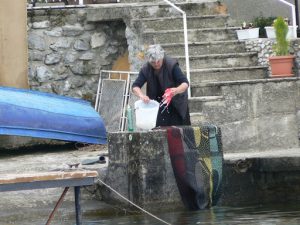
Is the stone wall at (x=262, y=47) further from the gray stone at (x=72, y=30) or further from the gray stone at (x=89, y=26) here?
the gray stone at (x=72, y=30)

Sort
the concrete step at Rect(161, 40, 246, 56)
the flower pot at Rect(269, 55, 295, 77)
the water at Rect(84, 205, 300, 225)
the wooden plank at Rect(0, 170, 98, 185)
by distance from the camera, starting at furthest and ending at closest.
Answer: the concrete step at Rect(161, 40, 246, 56), the flower pot at Rect(269, 55, 295, 77), the water at Rect(84, 205, 300, 225), the wooden plank at Rect(0, 170, 98, 185)

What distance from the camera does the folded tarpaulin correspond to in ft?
34.3

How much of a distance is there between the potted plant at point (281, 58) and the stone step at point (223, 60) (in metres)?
0.70

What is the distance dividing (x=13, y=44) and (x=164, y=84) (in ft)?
12.5

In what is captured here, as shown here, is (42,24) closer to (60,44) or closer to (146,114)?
(60,44)

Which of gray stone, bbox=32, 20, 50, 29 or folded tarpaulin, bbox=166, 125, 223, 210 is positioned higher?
gray stone, bbox=32, 20, 50, 29

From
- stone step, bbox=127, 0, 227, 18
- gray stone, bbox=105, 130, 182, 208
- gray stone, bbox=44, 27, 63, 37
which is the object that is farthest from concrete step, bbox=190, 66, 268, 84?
gray stone, bbox=105, 130, 182, 208

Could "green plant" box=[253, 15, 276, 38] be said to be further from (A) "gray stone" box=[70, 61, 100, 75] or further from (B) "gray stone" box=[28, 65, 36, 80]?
(B) "gray stone" box=[28, 65, 36, 80]

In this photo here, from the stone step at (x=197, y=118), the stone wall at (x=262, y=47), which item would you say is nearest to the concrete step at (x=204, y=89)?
the stone step at (x=197, y=118)

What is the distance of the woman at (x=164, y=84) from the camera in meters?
10.7

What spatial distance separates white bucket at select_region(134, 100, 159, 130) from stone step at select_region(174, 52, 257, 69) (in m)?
3.15

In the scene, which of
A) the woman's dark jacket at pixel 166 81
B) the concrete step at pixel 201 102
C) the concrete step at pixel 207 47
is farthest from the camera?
the concrete step at pixel 207 47

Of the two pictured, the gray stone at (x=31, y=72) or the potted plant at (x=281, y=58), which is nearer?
the potted plant at (x=281, y=58)

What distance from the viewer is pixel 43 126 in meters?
12.7
